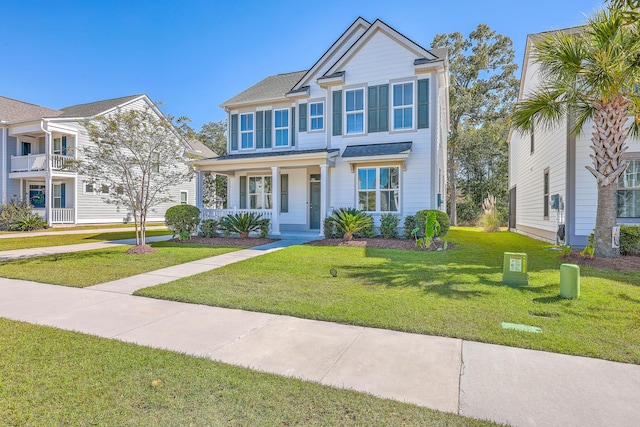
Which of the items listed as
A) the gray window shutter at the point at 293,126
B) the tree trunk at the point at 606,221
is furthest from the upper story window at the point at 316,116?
the tree trunk at the point at 606,221

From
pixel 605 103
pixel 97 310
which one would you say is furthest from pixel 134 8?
pixel 605 103

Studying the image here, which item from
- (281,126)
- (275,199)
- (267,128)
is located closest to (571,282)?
(275,199)

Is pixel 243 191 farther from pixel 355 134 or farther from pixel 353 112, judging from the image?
pixel 353 112

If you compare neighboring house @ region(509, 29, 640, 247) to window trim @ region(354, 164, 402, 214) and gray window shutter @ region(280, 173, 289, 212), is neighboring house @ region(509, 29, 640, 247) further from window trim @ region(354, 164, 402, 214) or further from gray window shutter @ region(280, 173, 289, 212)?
gray window shutter @ region(280, 173, 289, 212)

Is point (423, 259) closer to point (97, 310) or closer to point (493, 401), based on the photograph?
point (493, 401)

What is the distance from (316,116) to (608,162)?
10.6 m

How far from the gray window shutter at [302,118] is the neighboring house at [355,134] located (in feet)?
0.15

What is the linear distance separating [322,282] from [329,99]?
10268mm

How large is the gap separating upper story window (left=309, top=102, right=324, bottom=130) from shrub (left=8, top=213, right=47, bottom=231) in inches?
648

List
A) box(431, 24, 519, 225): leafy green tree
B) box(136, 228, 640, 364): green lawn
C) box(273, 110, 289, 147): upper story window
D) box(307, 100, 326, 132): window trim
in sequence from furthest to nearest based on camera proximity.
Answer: box(431, 24, 519, 225): leafy green tree, box(273, 110, 289, 147): upper story window, box(307, 100, 326, 132): window trim, box(136, 228, 640, 364): green lawn

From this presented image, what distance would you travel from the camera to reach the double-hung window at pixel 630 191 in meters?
9.97

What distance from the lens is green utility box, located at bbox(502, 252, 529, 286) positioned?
5969 millimetres

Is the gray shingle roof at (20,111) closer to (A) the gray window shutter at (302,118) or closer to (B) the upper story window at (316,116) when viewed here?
(A) the gray window shutter at (302,118)

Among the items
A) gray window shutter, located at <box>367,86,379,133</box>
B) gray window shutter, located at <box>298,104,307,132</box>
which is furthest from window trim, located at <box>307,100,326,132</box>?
gray window shutter, located at <box>367,86,379,133</box>
